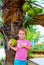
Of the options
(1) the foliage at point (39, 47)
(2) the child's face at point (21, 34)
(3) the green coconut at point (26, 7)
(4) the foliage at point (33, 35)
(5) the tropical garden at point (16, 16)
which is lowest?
(1) the foliage at point (39, 47)

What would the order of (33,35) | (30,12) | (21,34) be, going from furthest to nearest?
(33,35)
(21,34)
(30,12)

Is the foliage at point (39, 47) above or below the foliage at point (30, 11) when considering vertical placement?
below

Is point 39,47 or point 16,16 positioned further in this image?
point 39,47

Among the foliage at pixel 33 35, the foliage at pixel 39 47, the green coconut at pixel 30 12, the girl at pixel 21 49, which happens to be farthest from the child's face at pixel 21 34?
the foliage at pixel 39 47

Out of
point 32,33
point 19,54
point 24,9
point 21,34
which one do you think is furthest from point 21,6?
point 32,33

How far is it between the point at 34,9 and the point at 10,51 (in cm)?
29

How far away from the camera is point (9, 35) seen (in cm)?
127

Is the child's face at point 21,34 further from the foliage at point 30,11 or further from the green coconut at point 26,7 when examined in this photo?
the green coconut at point 26,7

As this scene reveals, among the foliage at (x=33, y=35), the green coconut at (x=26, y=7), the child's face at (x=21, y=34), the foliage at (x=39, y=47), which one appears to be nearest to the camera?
the green coconut at (x=26, y=7)

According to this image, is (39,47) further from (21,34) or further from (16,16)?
(16,16)

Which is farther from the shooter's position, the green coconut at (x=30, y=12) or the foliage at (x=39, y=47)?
the foliage at (x=39, y=47)

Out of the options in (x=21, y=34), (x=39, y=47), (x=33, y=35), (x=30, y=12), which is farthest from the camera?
(x=39, y=47)

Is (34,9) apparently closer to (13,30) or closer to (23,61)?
(13,30)

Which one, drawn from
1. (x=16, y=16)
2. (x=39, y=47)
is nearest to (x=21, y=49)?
(x=16, y=16)
